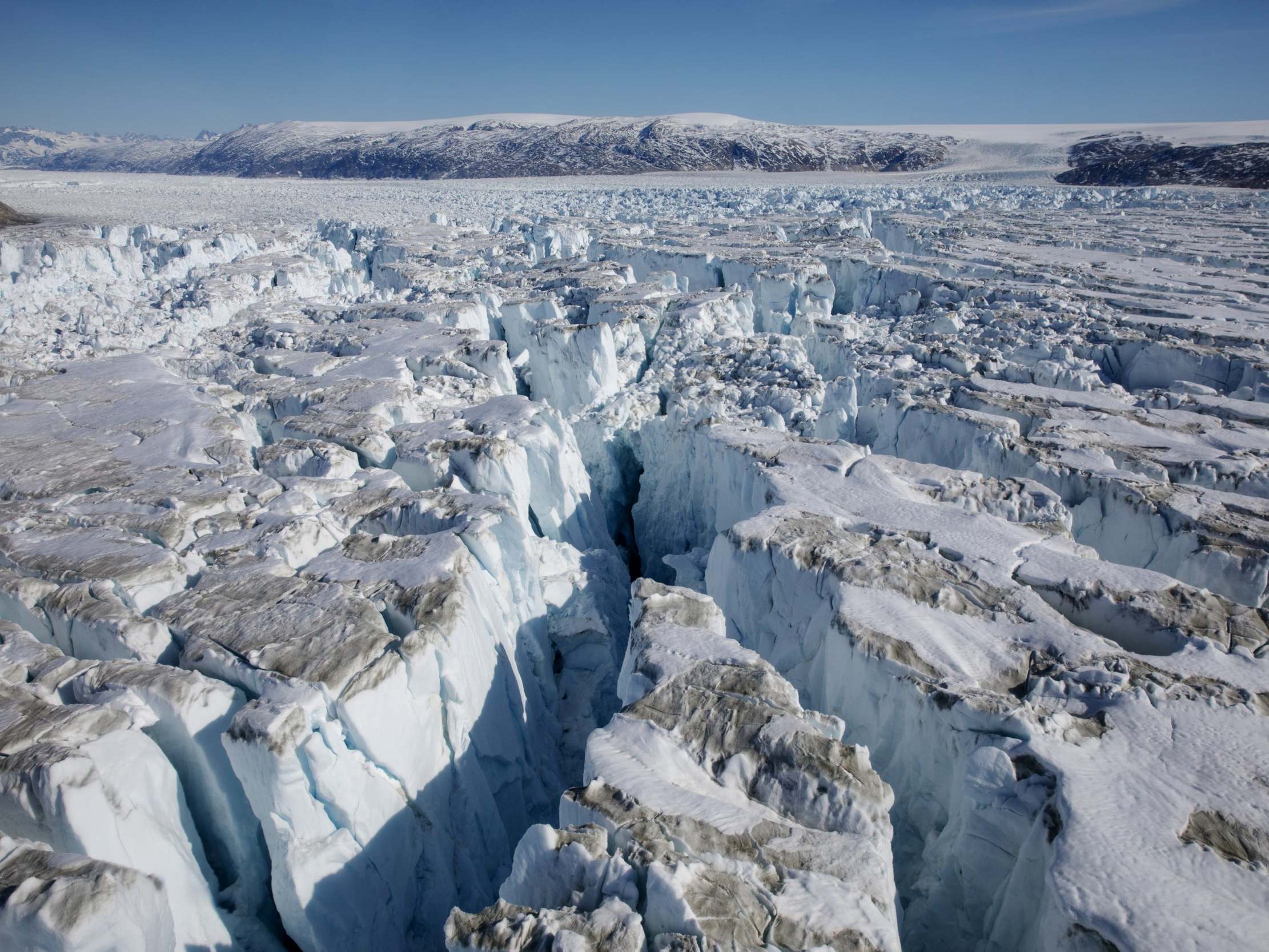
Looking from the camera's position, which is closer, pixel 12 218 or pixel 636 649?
pixel 636 649

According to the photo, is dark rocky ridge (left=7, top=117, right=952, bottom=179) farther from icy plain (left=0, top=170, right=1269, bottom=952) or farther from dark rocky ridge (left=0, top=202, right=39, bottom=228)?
icy plain (left=0, top=170, right=1269, bottom=952)

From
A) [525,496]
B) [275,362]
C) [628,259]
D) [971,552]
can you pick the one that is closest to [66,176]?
[628,259]

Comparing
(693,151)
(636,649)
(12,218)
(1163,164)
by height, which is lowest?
(636,649)

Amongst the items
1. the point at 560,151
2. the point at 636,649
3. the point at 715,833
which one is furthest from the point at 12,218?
the point at 560,151

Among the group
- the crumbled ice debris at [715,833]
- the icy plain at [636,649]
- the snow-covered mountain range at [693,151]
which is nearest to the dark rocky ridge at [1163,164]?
the snow-covered mountain range at [693,151]

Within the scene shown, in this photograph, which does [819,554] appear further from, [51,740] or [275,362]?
[275,362]

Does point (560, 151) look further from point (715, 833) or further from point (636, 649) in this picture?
point (715, 833)

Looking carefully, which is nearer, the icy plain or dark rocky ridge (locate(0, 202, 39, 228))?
the icy plain

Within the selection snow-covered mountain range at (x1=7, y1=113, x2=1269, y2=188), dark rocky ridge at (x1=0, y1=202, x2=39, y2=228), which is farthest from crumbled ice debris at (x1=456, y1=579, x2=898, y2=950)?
snow-covered mountain range at (x1=7, y1=113, x2=1269, y2=188)
